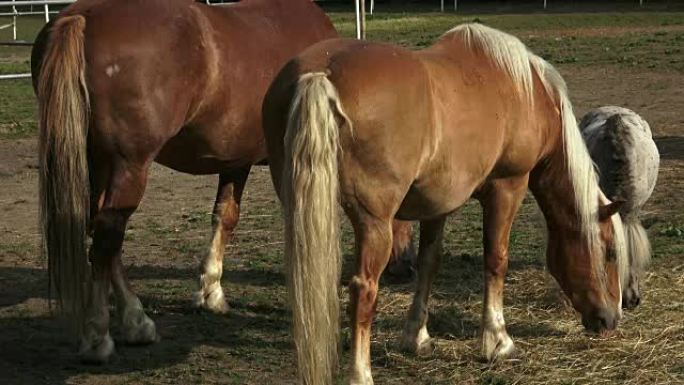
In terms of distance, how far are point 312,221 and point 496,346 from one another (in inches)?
57.2

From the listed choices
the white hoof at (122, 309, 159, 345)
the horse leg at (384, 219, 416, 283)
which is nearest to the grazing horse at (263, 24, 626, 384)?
the horse leg at (384, 219, 416, 283)

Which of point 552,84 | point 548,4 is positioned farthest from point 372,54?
point 548,4

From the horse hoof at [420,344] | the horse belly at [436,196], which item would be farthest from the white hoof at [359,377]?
the horse hoof at [420,344]

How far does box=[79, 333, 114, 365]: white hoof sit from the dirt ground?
0.15 ft

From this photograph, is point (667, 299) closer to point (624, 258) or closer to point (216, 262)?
point (624, 258)

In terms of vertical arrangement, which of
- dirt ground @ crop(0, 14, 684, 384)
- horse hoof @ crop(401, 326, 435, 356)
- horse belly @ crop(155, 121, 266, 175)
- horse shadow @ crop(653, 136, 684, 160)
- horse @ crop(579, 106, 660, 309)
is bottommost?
horse shadow @ crop(653, 136, 684, 160)

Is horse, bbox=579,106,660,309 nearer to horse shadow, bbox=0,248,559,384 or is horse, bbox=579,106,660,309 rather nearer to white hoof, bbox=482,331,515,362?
horse shadow, bbox=0,248,559,384

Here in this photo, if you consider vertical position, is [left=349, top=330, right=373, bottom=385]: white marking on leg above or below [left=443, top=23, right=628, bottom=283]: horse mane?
below

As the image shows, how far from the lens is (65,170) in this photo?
488 centimetres

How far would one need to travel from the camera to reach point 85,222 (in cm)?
495

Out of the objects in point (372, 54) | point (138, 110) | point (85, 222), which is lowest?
point (85, 222)

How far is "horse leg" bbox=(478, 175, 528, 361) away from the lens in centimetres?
503

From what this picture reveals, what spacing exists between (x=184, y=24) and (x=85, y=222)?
3.57 feet

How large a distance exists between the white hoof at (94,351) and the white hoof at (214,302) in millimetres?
1005
